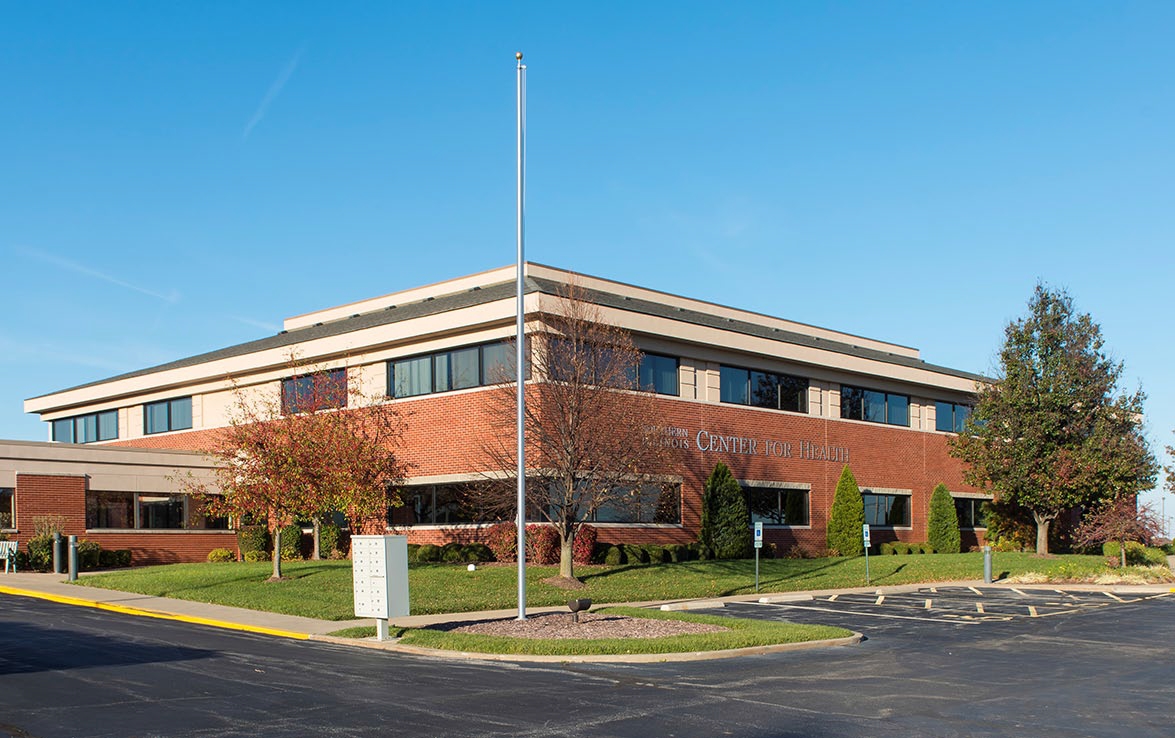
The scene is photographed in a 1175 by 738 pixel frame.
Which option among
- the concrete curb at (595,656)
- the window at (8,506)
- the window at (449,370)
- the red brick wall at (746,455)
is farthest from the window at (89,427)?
the concrete curb at (595,656)

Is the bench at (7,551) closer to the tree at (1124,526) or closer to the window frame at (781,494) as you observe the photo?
the window frame at (781,494)

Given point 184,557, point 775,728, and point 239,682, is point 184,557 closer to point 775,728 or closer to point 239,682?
point 239,682

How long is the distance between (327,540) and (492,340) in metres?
9.42

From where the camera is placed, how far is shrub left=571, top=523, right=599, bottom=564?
31766mm

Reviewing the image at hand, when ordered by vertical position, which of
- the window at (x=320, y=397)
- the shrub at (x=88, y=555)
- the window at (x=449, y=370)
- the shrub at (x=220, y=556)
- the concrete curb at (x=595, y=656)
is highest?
the window at (x=449, y=370)

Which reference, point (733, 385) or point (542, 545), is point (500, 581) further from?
point (733, 385)

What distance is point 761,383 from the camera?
1583 inches

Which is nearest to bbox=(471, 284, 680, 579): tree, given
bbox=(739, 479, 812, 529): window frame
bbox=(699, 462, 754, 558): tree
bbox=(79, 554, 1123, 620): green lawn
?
bbox=(79, 554, 1123, 620): green lawn

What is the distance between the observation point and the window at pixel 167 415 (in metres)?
45.2

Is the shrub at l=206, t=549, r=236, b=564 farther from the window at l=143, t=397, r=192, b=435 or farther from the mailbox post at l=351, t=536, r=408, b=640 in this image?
the mailbox post at l=351, t=536, r=408, b=640

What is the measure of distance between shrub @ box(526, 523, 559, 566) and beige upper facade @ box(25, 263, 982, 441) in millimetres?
5871

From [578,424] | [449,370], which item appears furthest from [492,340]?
[578,424]

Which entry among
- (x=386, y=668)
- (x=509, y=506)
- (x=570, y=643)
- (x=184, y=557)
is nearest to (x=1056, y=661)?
(x=570, y=643)

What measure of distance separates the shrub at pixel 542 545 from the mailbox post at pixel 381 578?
12329 millimetres
